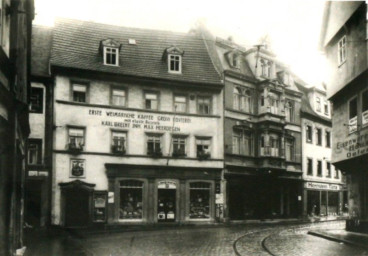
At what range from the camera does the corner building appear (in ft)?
99.3

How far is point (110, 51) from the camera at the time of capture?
1288 inches

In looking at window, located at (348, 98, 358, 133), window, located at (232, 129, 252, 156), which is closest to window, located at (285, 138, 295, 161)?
window, located at (232, 129, 252, 156)

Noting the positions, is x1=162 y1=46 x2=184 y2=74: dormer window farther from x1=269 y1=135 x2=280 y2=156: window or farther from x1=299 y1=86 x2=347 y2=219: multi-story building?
x1=299 y1=86 x2=347 y2=219: multi-story building

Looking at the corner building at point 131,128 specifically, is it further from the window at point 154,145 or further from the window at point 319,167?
the window at point 319,167

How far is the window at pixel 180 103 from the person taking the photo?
33.7 meters

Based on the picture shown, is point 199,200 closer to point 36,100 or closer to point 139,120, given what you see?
point 139,120

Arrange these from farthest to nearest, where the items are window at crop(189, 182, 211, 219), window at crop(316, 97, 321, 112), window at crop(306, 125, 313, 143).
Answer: window at crop(316, 97, 321, 112)
window at crop(306, 125, 313, 143)
window at crop(189, 182, 211, 219)

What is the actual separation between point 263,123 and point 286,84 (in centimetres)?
539

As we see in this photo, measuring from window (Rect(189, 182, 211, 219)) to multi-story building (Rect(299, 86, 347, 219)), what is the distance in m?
11.7

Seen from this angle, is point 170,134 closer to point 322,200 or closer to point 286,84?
point 286,84

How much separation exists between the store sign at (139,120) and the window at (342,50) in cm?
1271

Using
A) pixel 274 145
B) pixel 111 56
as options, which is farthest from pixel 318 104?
pixel 111 56

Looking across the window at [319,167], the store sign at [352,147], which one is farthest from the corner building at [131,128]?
the window at [319,167]

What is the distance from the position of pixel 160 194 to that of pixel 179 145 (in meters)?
3.48
